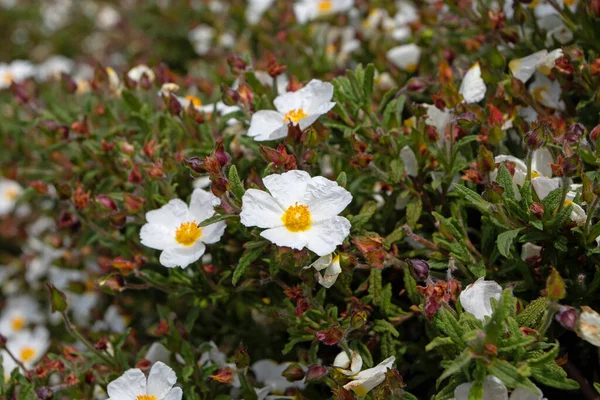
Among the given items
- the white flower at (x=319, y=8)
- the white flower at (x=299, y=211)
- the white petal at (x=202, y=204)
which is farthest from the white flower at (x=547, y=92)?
the white flower at (x=319, y=8)

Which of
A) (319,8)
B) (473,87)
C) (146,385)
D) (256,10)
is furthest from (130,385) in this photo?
(256,10)

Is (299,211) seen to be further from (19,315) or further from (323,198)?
→ (19,315)

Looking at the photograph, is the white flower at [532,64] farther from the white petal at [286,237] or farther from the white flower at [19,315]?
the white flower at [19,315]

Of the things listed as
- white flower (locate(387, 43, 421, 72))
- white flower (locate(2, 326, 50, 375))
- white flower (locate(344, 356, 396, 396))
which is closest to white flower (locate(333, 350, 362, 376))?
white flower (locate(344, 356, 396, 396))

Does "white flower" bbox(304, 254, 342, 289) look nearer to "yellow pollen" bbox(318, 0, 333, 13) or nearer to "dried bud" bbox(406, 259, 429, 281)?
"dried bud" bbox(406, 259, 429, 281)

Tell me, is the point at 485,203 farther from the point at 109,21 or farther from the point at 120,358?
the point at 109,21

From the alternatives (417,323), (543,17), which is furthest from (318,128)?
(543,17)
